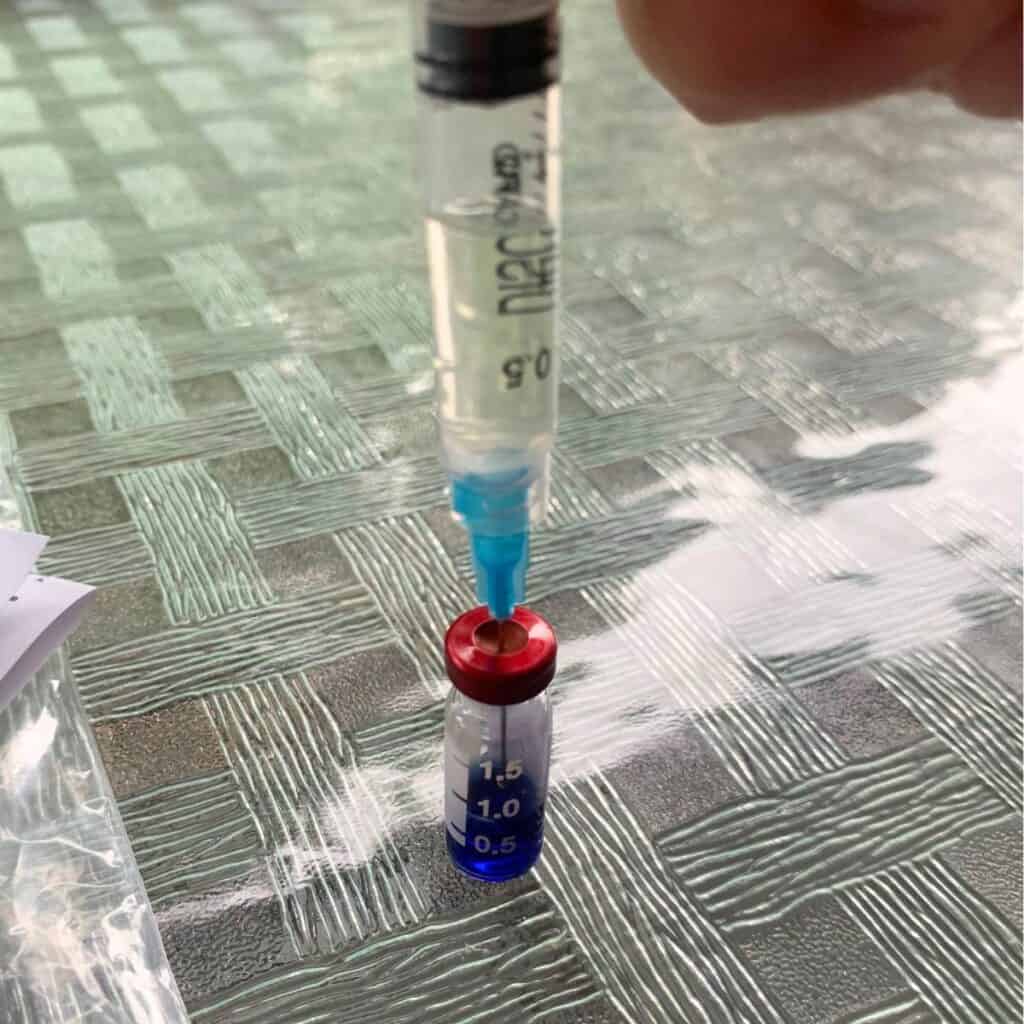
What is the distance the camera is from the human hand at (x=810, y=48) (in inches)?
18.7

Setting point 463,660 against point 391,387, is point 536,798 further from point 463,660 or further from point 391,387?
point 391,387

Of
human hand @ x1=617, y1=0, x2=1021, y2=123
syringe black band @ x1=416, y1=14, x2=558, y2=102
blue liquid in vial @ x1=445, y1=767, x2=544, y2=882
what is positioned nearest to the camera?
syringe black band @ x1=416, y1=14, x2=558, y2=102

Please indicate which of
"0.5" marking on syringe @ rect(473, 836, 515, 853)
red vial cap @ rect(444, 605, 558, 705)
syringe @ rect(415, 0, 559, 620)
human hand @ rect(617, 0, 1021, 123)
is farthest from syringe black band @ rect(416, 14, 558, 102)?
"0.5" marking on syringe @ rect(473, 836, 515, 853)

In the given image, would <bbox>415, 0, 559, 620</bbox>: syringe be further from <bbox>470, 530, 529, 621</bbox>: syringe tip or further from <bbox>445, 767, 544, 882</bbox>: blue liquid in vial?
<bbox>445, 767, 544, 882</bbox>: blue liquid in vial

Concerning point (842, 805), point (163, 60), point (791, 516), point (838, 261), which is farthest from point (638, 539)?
point (163, 60)

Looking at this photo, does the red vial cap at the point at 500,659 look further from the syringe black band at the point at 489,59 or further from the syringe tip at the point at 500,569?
the syringe black band at the point at 489,59

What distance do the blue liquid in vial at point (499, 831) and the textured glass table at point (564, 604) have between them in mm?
15

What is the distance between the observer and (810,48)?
0.49 meters

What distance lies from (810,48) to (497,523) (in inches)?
9.8

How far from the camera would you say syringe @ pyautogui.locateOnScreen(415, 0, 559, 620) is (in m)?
0.38

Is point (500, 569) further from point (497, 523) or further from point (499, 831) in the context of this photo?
point (499, 831)

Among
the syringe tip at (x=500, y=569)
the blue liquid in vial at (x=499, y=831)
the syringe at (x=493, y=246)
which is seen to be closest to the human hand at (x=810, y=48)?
the syringe at (x=493, y=246)

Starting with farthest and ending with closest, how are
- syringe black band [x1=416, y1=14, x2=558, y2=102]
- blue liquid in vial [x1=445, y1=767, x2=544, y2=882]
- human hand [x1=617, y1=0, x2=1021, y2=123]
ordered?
blue liquid in vial [x1=445, y1=767, x2=544, y2=882] → human hand [x1=617, y1=0, x2=1021, y2=123] → syringe black band [x1=416, y1=14, x2=558, y2=102]

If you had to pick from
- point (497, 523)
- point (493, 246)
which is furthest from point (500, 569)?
point (493, 246)
